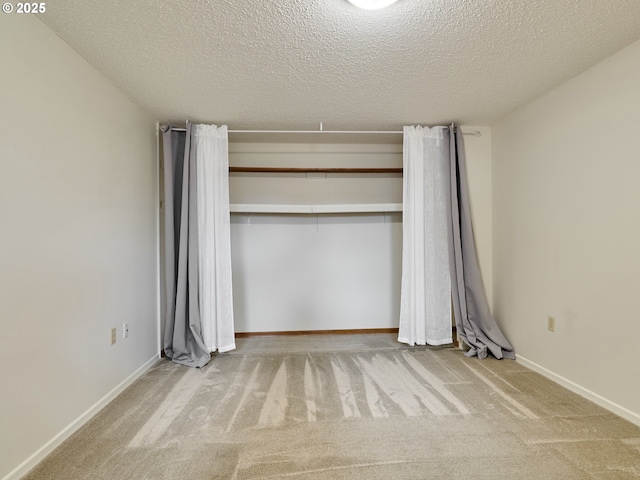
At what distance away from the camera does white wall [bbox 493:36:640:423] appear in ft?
5.56

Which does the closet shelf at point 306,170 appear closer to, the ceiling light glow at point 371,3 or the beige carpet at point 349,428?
the ceiling light glow at point 371,3

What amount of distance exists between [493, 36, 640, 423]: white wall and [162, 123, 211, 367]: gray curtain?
274 centimetres

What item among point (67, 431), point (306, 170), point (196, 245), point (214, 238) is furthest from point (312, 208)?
point (67, 431)

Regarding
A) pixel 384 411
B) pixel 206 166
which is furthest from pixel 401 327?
pixel 206 166

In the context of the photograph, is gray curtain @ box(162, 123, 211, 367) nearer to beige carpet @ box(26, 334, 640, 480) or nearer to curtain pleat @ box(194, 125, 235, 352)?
curtain pleat @ box(194, 125, 235, 352)

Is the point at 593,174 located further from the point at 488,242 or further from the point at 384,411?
the point at 384,411

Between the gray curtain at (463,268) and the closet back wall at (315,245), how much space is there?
70 cm

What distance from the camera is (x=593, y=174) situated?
188cm

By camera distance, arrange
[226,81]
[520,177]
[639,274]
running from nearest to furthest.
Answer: [639,274] → [226,81] → [520,177]

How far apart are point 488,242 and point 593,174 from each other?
43.6 inches

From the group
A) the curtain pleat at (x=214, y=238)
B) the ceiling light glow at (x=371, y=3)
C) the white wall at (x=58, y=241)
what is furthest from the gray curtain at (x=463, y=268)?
the white wall at (x=58, y=241)

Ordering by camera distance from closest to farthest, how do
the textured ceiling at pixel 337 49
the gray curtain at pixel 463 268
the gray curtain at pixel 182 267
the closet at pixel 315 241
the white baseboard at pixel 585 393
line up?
the textured ceiling at pixel 337 49
the white baseboard at pixel 585 393
the gray curtain at pixel 182 267
the gray curtain at pixel 463 268
the closet at pixel 315 241

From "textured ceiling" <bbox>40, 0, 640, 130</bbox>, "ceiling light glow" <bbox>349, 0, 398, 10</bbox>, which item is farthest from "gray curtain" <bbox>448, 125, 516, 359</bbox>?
"ceiling light glow" <bbox>349, 0, 398, 10</bbox>

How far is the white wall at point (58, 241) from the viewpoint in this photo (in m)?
1.29
